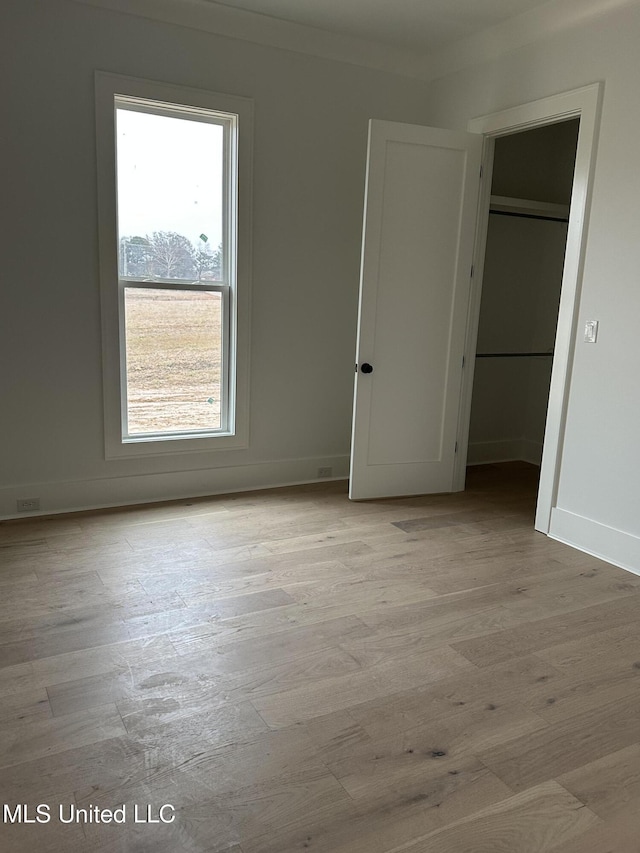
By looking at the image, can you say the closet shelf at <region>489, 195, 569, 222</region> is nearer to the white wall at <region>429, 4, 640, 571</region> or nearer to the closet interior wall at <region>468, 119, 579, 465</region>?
the closet interior wall at <region>468, 119, 579, 465</region>

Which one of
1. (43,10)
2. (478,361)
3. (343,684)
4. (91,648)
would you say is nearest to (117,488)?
(91,648)

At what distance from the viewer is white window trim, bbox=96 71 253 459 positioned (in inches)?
143

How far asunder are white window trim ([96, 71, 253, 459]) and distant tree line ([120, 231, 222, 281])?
0.12 m

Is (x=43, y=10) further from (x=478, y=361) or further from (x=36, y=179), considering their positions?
(x=478, y=361)

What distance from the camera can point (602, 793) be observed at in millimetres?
1888

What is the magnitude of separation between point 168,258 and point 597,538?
114 inches

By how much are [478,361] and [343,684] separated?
3.50 metres

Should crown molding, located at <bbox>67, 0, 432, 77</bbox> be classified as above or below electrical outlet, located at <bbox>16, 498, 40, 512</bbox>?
above

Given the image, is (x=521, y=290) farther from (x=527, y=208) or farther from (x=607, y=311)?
(x=607, y=311)

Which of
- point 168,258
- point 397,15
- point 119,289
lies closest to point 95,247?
point 119,289

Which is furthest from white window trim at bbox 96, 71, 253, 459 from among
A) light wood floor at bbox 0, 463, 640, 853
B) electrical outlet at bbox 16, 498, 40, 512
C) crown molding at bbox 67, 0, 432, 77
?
light wood floor at bbox 0, 463, 640, 853

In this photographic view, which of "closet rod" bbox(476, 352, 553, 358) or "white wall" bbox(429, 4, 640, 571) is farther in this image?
"closet rod" bbox(476, 352, 553, 358)

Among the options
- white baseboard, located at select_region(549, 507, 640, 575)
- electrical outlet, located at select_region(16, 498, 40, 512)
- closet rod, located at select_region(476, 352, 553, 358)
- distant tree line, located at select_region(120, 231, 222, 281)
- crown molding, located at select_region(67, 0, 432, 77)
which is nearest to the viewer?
white baseboard, located at select_region(549, 507, 640, 575)

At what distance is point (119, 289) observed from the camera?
152 inches
